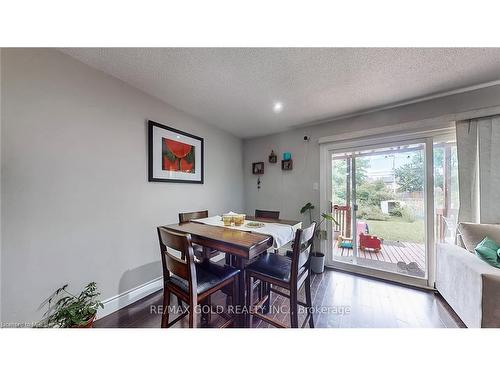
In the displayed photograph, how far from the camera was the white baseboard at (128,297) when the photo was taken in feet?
5.10

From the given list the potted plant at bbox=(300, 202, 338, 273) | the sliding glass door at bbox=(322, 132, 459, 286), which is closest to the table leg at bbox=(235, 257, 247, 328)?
the potted plant at bbox=(300, 202, 338, 273)

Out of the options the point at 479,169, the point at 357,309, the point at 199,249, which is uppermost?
the point at 479,169

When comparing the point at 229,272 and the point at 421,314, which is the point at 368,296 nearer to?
the point at 421,314

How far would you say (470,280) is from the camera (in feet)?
4.17

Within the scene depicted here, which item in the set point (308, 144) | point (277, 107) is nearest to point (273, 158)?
point (308, 144)

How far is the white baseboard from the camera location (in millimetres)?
1553

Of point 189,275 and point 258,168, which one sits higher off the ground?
point 258,168

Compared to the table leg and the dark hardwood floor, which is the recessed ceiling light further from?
the dark hardwood floor

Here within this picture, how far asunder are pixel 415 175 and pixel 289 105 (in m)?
1.83

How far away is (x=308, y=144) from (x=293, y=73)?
1421 millimetres

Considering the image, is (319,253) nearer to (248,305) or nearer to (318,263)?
(318,263)

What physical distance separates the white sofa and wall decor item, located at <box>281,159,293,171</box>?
201 centimetres

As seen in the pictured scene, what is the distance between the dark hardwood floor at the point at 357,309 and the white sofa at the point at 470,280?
18 centimetres

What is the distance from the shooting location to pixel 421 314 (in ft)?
5.17
